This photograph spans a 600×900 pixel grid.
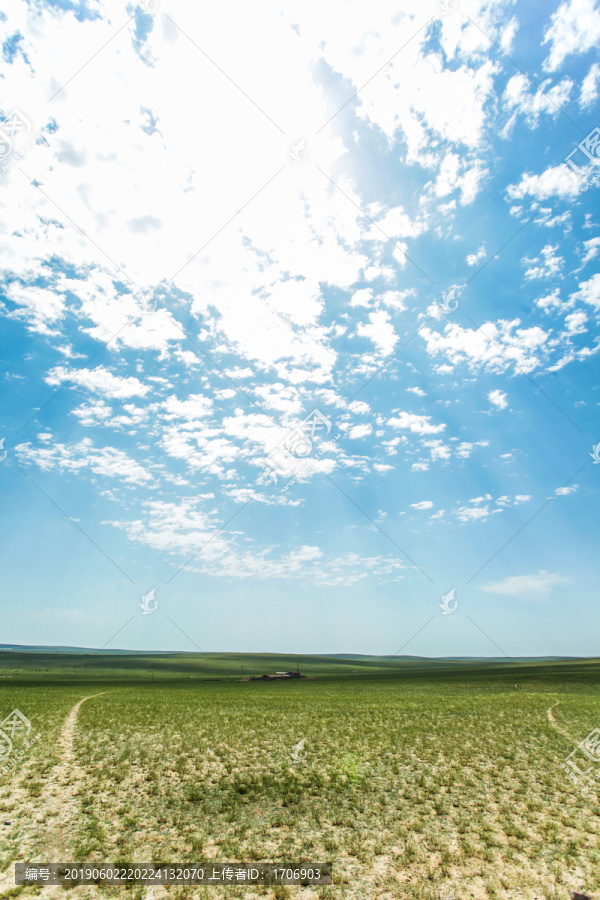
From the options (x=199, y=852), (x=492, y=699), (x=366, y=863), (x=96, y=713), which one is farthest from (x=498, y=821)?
(x=492, y=699)

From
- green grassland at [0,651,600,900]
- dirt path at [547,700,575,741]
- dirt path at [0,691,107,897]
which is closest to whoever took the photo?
green grassland at [0,651,600,900]

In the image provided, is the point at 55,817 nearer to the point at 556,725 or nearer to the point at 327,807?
the point at 327,807

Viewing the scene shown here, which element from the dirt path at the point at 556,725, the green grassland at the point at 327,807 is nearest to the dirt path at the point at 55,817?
the green grassland at the point at 327,807

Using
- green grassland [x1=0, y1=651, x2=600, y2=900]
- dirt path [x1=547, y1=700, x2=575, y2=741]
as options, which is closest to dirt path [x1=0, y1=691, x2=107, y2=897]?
green grassland [x1=0, y1=651, x2=600, y2=900]

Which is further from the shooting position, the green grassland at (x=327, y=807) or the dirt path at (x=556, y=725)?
the dirt path at (x=556, y=725)

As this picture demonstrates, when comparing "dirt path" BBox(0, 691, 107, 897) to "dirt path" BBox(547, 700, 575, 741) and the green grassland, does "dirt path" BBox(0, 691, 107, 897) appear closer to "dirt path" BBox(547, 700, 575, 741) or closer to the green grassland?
the green grassland

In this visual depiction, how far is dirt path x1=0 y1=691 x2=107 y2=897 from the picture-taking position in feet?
33.6

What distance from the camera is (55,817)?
12.5 meters

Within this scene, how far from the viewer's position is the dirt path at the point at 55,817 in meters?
10.2

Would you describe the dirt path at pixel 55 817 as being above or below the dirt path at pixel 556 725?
above

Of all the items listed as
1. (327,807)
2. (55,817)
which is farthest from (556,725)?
(55,817)

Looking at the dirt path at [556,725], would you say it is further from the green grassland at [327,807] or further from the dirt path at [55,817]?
the dirt path at [55,817]

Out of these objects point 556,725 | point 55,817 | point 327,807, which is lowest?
point 556,725

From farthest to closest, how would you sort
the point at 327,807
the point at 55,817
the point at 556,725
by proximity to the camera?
A: the point at 556,725, the point at 327,807, the point at 55,817
